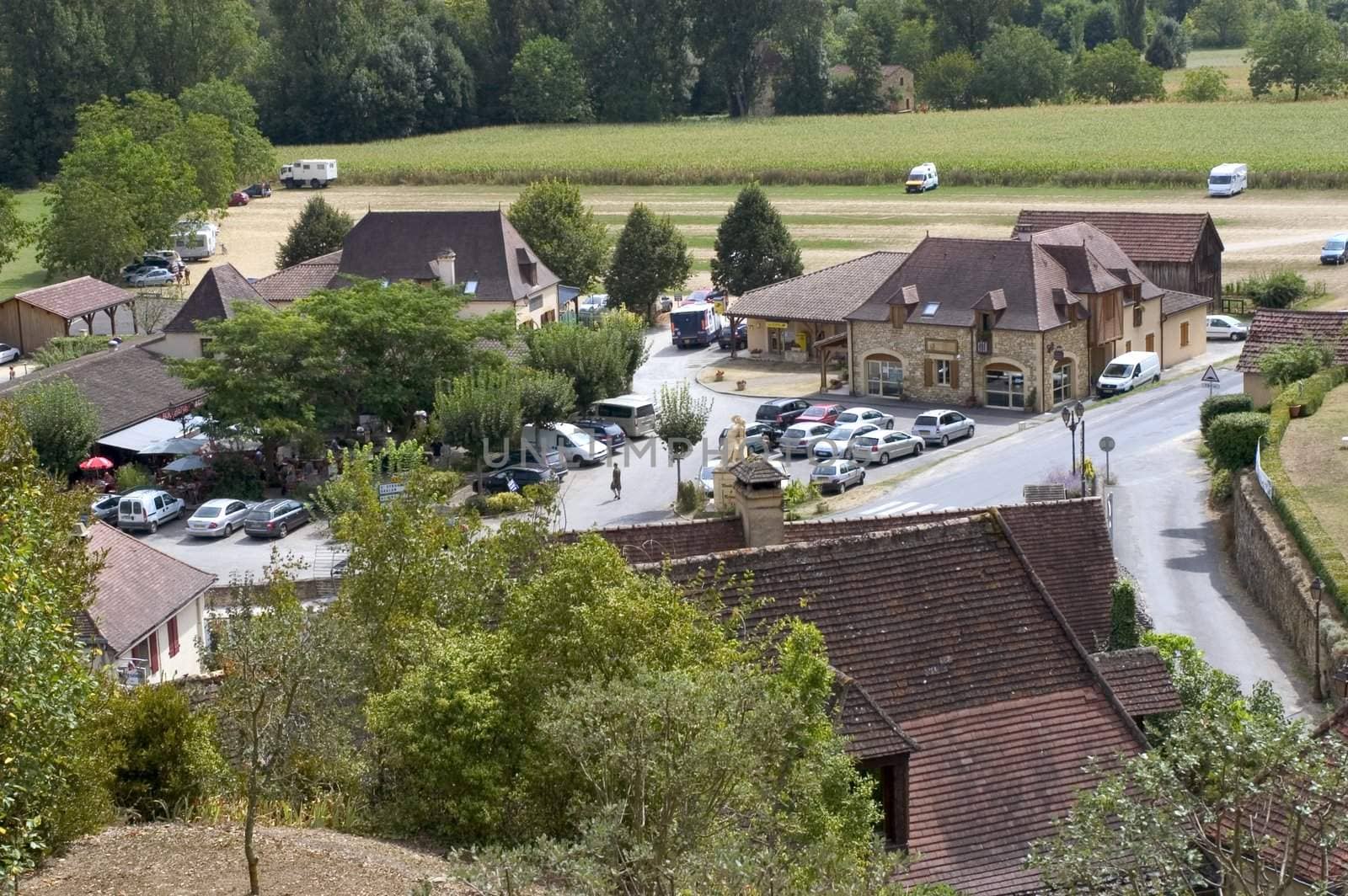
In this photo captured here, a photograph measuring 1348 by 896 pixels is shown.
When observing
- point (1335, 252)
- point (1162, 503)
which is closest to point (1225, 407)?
point (1162, 503)

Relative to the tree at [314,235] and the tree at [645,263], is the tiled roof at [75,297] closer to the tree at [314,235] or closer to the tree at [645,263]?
the tree at [314,235]

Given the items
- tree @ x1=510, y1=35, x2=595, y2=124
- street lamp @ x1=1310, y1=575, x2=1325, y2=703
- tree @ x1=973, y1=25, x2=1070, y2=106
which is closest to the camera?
street lamp @ x1=1310, y1=575, x2=1325, y2=703

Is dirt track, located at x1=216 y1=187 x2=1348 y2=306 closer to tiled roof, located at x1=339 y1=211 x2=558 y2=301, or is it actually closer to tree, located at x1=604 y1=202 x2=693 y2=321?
tree, located at x1=604 y1=202 x2=693 y2=321

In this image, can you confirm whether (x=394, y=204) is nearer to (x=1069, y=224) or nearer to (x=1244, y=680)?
(x=1069, y=224)

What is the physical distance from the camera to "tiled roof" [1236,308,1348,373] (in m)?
56.8

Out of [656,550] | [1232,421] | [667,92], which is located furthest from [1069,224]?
[667,92]

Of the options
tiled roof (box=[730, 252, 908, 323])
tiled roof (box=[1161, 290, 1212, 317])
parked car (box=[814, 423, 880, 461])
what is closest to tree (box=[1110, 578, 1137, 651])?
parked car (box=[814, 423, 880, 461])

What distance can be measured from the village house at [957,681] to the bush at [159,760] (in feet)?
17.5

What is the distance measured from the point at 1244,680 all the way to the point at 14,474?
85.3 feet

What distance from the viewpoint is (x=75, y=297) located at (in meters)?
79.9

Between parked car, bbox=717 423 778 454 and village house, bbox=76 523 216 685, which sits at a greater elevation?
village house, bbox=76 523 216 685

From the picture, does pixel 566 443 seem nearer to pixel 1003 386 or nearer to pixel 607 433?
pixel 607 433

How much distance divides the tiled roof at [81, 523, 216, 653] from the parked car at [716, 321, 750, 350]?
35.6 metres

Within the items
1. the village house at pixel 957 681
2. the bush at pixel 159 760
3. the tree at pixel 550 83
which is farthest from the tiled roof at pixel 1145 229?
the tree at pixel 550 83
